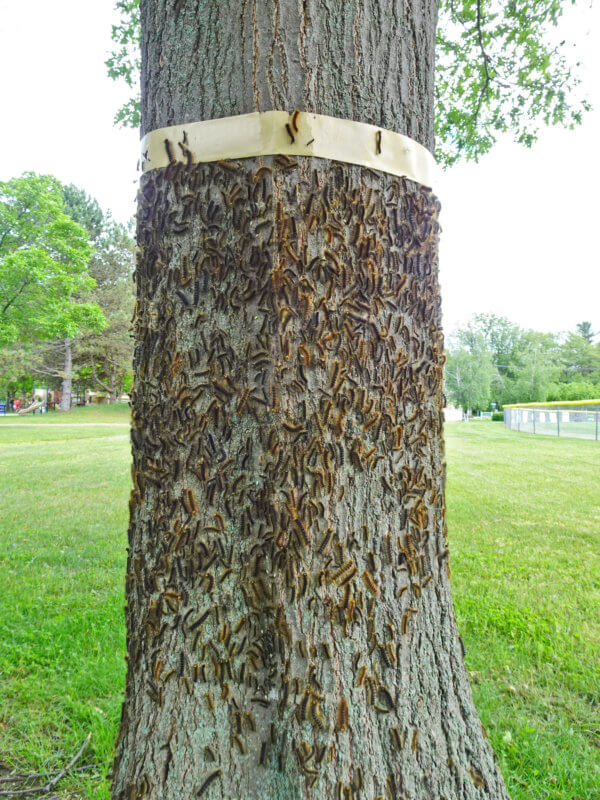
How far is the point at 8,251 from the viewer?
979 inches

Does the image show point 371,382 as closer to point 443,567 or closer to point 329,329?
point 329,329

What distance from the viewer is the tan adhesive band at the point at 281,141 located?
163 centimetres

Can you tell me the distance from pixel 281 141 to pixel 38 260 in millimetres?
24867

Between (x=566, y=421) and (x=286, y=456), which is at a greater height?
(x=286, y=456)

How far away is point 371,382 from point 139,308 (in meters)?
0.79

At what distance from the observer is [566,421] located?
25.2 m

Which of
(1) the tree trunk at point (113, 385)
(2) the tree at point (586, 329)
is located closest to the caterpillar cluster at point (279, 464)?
(1) the tree trunk at point (113, 385)

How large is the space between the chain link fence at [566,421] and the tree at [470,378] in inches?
928

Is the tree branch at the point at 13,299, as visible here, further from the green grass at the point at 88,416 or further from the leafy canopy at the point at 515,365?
the leafy canopy at the point at 515,365

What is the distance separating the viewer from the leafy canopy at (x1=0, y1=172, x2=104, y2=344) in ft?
78.5

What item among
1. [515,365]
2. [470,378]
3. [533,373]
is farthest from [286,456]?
[515,365]

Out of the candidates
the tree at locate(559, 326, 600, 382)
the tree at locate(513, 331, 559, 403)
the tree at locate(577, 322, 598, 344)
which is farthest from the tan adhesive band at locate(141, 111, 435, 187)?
the tree at locate(577, 322, 598, 344)

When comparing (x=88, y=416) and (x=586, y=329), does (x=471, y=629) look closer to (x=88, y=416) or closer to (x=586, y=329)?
(x=88, y=416)

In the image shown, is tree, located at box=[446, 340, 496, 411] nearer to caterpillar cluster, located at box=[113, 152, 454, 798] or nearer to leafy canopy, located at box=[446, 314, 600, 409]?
leafy canopy, located at box=[446, 314, 600, 409]
